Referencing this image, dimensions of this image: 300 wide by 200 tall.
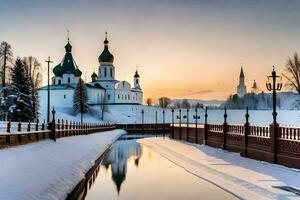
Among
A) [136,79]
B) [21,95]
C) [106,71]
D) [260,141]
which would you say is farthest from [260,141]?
[136,79]

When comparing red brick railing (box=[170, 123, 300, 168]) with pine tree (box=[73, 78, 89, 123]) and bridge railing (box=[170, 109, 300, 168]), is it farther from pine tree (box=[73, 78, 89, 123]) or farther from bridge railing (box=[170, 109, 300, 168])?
pine tree (box=[73, 78, 89, 123])

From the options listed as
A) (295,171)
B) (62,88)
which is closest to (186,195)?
(295,171)

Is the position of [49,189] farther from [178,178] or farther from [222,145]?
[222,145]

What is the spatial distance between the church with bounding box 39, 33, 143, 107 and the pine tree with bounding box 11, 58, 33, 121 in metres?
68.5

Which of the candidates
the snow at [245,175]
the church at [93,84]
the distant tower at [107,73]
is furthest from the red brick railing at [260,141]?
the distant tower at [107,73]

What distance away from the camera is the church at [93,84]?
13988 cm

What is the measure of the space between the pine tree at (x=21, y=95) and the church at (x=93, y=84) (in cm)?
6854

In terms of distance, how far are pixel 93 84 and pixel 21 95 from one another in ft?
272

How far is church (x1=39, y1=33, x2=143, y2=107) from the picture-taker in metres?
140

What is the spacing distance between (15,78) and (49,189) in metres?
59.4

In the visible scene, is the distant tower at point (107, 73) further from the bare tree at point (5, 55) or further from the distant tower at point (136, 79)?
the bare tree at point (5, 55)

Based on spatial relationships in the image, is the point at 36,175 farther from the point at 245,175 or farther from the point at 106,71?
the point at 106,71

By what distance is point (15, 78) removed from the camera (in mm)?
70062

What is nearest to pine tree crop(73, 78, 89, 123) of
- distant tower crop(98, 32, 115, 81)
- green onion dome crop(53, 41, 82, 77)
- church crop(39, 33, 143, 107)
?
church crop(39, 33, 143, 107)
